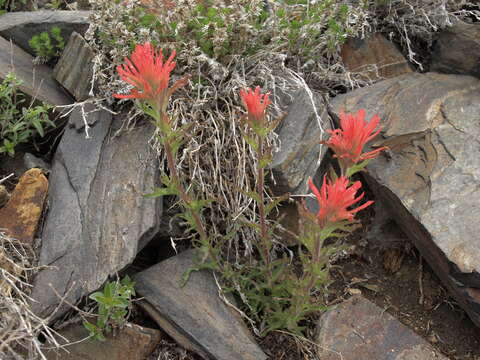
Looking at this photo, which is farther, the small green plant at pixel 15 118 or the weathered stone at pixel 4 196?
the small green plant at pixel 15 118

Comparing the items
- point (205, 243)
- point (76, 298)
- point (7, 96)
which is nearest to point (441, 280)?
point (205, 243)

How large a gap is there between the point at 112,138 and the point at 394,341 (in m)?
1.80

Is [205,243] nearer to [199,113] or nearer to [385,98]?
[199,113]

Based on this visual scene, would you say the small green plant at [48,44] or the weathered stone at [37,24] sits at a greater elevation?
the weathered stone at [37,24]

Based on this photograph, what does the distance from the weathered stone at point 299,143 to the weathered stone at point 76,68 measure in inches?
45.8

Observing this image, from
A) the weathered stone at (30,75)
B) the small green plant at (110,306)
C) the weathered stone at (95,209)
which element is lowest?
the small green plant at (110,306)

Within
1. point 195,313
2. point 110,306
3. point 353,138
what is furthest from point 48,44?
point 353,138

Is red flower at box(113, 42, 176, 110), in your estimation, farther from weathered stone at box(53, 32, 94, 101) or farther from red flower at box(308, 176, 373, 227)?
weathered stone at box(53, 32, 94, 101)

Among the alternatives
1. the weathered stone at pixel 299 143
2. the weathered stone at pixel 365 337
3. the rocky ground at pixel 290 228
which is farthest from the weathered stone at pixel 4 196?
the weathered stone at pixel 365 337

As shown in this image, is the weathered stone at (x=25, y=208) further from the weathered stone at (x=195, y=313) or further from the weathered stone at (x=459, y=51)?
the weathered stone at (x=459, y=51)

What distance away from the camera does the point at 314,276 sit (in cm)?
218

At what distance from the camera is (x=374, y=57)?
362 centimetres

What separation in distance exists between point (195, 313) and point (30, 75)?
1.84m

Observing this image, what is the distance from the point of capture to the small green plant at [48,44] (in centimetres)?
335
